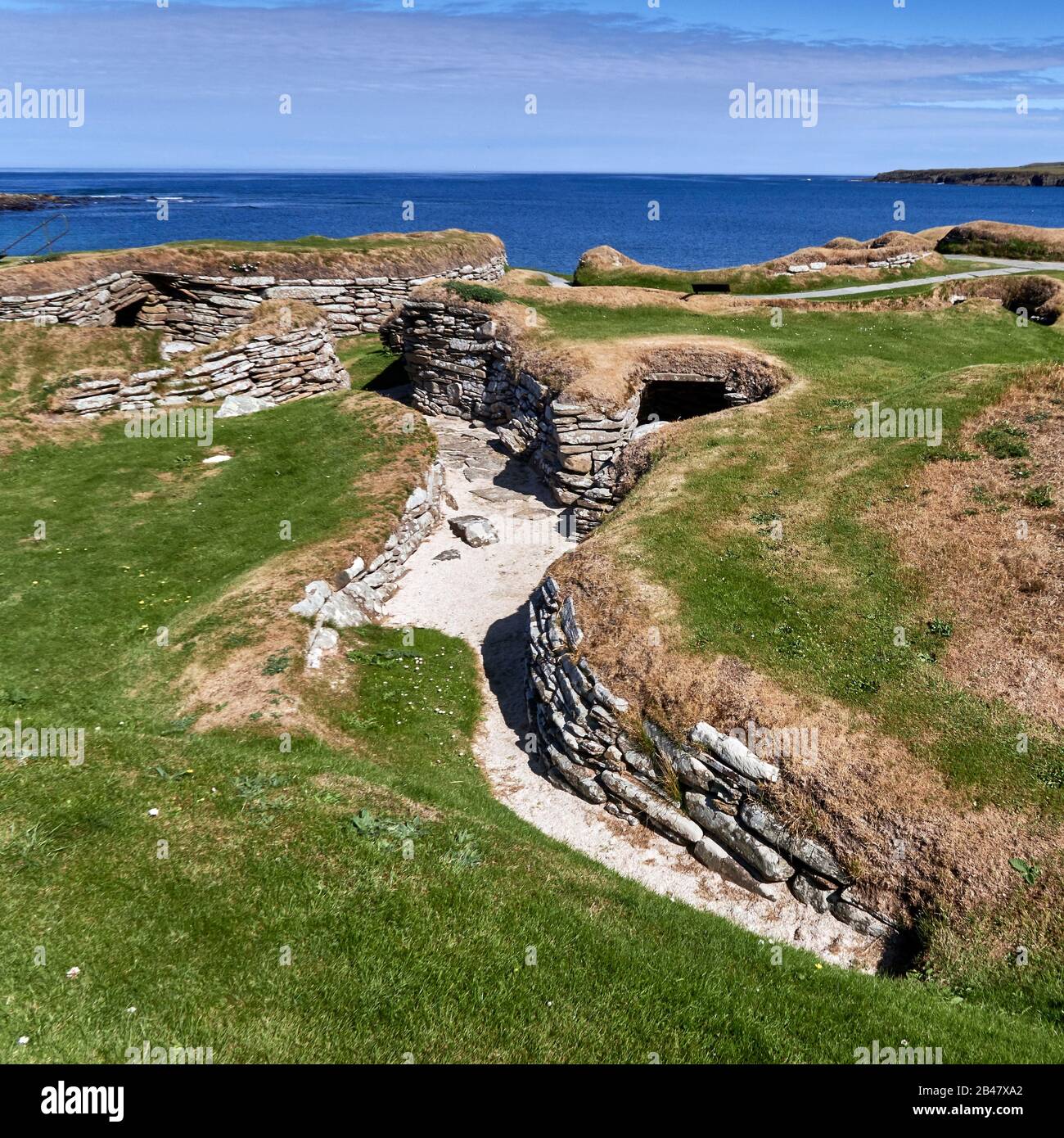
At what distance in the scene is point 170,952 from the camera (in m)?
9.71

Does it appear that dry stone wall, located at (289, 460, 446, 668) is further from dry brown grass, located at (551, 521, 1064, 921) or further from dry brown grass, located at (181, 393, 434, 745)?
dry brown grass, located at (551, 521, 1064, 921)

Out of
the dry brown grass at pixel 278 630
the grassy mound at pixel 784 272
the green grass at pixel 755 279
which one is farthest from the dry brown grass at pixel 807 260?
the dry brown grass at pixel 278 630

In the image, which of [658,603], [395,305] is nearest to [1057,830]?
[658,603]

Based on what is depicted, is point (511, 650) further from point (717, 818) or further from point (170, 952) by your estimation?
point (170, 952)

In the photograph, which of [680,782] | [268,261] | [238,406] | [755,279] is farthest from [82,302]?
[755,279]

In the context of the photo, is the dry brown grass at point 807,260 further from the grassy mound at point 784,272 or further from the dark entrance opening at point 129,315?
the dark entrance opening at point 129,315

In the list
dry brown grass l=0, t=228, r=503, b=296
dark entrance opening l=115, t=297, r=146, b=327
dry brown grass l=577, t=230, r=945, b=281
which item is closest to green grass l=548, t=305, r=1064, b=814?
dry brown grass l=577, t=230, r=945, b=281

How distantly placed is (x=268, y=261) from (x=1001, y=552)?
1806 inches

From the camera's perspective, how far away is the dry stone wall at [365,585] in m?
23.3

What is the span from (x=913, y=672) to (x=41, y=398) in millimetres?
40283

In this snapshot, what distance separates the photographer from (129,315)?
45000 millimetres

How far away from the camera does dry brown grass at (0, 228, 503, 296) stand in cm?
4078

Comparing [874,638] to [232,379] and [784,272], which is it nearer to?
[232,379]

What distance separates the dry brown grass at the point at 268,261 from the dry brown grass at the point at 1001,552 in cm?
4210
